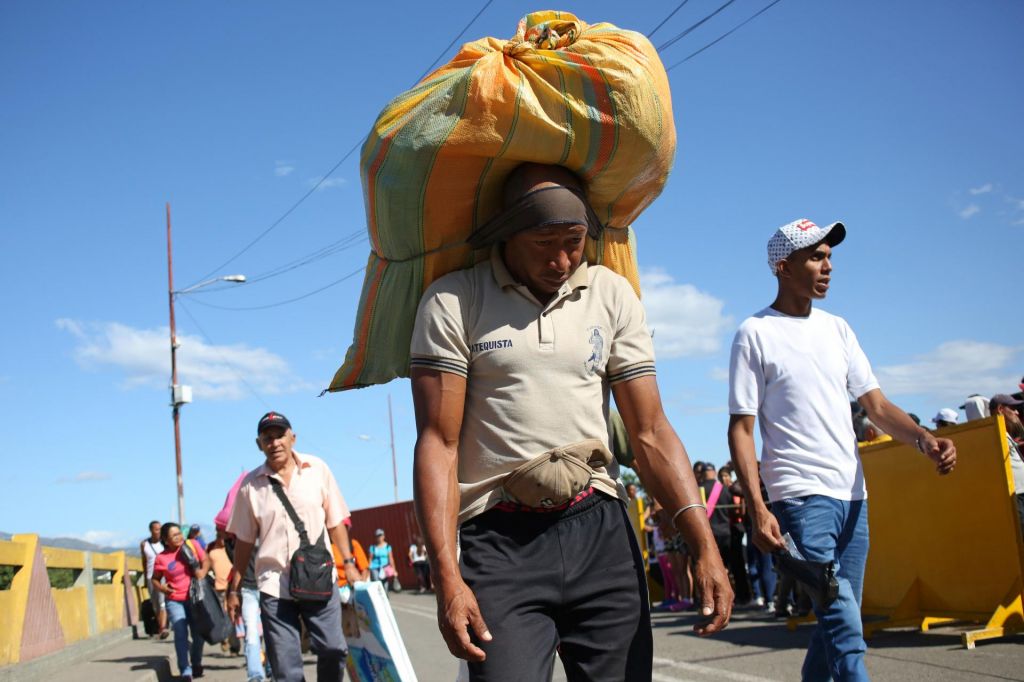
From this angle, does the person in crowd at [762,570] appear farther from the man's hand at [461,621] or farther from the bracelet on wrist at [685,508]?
the man's hand at [461,621]

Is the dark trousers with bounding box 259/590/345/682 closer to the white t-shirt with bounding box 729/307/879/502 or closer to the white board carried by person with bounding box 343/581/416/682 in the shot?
the white board carried by person with bounding box 343/581/416/682

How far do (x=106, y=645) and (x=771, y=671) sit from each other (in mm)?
10699

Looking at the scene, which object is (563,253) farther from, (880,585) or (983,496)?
(880,585)

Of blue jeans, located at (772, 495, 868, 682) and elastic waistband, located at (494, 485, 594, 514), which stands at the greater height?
elastic waistband, located at (494, 485, 594, 514)

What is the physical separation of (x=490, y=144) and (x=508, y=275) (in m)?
0.37

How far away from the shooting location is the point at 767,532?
161 inches

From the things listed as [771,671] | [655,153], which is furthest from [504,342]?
[771,671]

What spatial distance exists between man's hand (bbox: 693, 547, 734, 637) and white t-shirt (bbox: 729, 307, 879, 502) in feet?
5.16

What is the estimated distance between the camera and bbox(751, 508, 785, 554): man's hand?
4074 mm

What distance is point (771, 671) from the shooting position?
23.4ft

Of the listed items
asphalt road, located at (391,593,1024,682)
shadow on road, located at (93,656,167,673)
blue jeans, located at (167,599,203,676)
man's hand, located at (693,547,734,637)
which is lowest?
asphalt road, located at (391,593,1024,682)

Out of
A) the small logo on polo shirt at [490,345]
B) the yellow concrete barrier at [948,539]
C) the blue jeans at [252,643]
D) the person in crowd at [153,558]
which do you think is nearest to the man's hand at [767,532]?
the small logo on polo shirt at [490,345]

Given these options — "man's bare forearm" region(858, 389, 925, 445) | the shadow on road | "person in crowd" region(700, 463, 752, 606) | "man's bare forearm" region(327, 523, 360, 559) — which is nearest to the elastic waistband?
"man's bare forearm" region(858, 389, 925, 445)

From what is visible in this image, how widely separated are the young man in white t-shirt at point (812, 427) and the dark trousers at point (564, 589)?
58.9 inches
